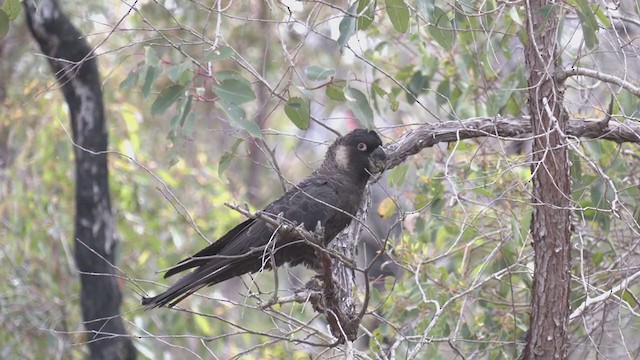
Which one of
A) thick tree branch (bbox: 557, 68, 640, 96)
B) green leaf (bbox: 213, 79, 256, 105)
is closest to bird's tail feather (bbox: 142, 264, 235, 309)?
green leaf (bbox: 213, 79, 256, 105)

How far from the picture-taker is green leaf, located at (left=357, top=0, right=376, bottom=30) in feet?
9.45

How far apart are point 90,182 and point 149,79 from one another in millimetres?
1575

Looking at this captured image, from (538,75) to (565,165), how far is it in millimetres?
308

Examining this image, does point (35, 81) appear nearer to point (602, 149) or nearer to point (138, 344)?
point (138, 344)

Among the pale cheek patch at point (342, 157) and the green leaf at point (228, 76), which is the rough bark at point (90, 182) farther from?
the green leaf at point (228, 76)

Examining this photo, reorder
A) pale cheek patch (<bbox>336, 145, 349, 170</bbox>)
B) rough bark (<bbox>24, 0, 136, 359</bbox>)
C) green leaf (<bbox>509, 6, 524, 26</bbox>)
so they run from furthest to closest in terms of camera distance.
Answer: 1. rough bark (<bbox>24, 0, 136, 359</bbox>)
2. pale cheek patch (<bbox>336, 145, 349, 170</bbox>)
3. green leaf (<bbox>509, 6, 524, 26</bbox>)

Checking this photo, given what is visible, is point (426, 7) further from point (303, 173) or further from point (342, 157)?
point (303, 173)

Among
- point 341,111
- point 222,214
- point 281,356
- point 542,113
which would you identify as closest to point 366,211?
point 281,356

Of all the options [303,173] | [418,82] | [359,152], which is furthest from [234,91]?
[303,173]

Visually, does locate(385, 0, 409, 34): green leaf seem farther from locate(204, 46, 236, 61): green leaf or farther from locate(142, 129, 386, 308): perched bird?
locate(142, 129, 386, 308): perched bird

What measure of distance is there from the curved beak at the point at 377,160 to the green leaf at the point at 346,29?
62cm

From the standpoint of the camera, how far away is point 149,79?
9.86 feet

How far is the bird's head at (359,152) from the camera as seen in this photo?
3581 mm

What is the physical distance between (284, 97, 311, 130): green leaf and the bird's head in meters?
0.54
